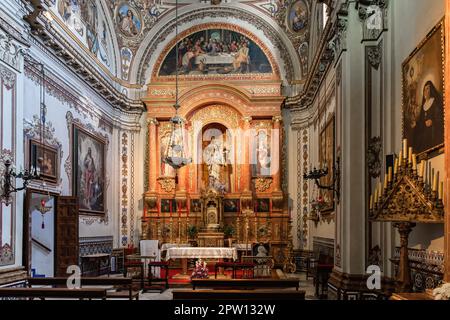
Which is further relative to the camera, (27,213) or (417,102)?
(27,213)

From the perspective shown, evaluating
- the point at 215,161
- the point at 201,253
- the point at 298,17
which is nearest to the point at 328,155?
the point at 201,253

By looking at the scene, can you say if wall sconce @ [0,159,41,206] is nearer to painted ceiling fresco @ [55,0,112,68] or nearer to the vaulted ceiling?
painted ceiling fresco @ [55,0,112,68]

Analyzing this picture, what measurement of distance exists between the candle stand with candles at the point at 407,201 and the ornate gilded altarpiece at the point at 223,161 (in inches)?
513

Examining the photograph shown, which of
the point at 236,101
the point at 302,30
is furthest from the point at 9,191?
the point at 302,30

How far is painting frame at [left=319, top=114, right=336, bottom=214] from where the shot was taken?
14.1 meters

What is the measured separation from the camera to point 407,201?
6.56 m

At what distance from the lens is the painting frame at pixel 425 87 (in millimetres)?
6793

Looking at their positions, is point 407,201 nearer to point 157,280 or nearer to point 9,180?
point 9,180

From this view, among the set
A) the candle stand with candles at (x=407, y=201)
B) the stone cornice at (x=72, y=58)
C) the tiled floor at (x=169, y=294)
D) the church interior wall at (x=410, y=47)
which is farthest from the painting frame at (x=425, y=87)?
the stone cornice at (x=72, y=58)

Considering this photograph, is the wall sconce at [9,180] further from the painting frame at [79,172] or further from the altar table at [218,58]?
the altar table at [218,58]

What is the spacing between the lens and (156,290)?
14172 mm
